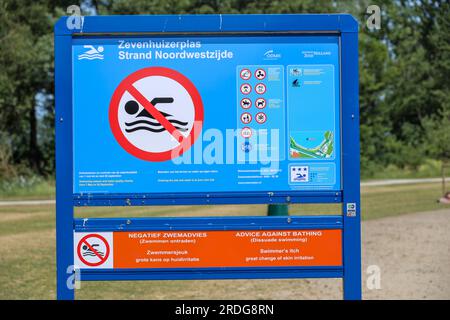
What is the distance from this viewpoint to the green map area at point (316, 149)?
5.37 m

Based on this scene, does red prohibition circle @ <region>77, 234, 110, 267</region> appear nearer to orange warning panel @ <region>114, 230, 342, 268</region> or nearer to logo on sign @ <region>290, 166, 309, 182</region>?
orange warning panel @ <region>114, 230, 342, 268</region>

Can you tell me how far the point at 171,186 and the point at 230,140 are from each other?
23.2 inches

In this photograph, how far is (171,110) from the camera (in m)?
5.41

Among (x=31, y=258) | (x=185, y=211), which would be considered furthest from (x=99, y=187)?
(x=185, y=211)

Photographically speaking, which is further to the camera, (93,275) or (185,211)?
(185,211)

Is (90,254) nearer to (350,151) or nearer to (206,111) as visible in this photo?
(206,111)

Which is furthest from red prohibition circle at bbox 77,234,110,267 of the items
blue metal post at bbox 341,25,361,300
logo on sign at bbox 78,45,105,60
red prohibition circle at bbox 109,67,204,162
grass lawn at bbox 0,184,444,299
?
grass lawn at bbox 0,184,444,299

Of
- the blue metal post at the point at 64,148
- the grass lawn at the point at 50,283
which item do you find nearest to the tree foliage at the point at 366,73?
the grass lawn at the point at 50,283

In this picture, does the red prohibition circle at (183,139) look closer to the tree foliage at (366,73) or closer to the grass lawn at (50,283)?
the grass lawn at (50,283)

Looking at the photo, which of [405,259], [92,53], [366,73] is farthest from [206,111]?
[366,73]

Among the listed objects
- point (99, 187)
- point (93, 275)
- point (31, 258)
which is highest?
point (99, 187)

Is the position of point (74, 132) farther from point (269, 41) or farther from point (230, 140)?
point (269, 41)

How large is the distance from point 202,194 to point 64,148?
1138 mm
